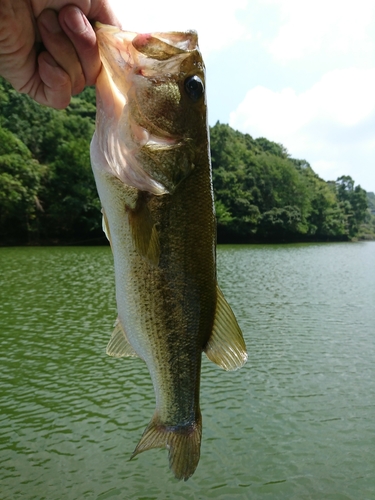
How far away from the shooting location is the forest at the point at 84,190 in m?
41.4

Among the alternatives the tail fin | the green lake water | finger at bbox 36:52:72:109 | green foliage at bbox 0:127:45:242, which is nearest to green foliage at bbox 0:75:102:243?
green foliage at bbox 0:127:45:242

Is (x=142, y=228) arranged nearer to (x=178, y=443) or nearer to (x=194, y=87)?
(x=194, y=87)

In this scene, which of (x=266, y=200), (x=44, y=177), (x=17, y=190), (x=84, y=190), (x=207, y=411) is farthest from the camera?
(x=266, y=200)

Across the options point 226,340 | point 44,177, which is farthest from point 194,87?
point 44,177

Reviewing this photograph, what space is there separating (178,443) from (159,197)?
1.10 m

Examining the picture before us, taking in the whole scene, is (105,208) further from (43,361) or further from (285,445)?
(43,361)

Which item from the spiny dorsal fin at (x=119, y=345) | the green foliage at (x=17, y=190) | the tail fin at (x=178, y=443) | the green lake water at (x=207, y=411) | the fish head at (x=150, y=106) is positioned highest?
the green foliage at (x=17, y=190)

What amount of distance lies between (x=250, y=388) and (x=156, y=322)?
8.43 metres

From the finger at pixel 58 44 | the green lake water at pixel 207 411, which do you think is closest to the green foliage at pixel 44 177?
the green lake water at pixel 207 411

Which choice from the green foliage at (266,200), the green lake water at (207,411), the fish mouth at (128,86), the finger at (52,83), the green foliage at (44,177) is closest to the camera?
the fish mouth at (128,86)

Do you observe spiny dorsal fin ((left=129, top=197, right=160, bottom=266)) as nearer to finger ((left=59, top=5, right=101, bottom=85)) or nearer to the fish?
the fish

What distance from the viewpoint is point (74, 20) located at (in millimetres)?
1715

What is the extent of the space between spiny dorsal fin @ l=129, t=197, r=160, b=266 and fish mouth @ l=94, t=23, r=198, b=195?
0.08 m

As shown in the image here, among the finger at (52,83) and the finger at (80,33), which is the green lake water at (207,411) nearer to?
the finger at (52,83)
